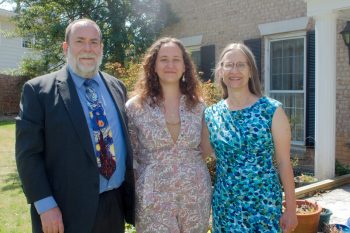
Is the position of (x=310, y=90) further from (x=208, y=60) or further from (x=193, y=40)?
(x=193, y=40)

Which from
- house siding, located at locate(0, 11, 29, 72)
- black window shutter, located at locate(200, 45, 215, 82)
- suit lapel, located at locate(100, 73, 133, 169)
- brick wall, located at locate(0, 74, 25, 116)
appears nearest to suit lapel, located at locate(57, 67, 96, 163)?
suit lapel, located at locate(100, 73, 133, 169)

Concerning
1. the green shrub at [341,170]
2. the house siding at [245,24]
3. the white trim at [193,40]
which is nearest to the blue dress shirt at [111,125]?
the green shrub at [341,170]

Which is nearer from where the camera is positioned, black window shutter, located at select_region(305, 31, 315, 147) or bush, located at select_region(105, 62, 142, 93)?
→ bush, located at select_region(105, 62, 142, 93)

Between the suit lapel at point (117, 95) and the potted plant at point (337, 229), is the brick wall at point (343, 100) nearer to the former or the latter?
the potted plant at point (337, 229)

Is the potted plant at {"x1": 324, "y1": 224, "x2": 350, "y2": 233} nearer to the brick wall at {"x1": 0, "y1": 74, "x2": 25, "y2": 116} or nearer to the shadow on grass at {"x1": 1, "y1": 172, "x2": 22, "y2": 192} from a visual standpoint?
the shadow on grass at {"x1": 1, "y1": 172, "x2": 22, "y2": 192}

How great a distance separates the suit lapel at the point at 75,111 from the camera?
256 cm

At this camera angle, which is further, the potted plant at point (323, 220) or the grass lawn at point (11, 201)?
the grass lawn at point (11, 201)

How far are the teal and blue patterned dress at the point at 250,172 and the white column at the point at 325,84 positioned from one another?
4.14 metres

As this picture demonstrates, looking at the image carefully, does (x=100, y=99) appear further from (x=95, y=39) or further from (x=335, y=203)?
(x=335, y=203)

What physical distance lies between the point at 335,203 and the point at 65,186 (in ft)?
14.2

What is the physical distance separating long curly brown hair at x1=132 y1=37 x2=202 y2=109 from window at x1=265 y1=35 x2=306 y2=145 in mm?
5996

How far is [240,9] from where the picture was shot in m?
9.77

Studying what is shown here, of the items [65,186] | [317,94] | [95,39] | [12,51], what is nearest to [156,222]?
[65,186]

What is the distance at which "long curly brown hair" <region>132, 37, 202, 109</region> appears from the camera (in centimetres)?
299
